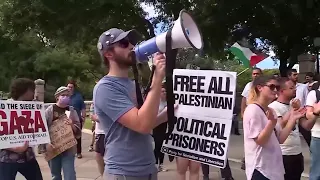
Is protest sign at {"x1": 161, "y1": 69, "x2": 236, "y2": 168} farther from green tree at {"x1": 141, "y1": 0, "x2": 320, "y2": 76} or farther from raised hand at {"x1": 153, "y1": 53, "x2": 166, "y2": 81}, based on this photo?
green tree at {"x1": 141, "y1": 0, "x2": 320, "y2": 76}

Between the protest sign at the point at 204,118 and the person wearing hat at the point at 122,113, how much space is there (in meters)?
0.49

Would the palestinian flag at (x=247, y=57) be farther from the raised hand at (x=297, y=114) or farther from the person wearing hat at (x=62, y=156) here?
the raised hand at (x=297, y=114)

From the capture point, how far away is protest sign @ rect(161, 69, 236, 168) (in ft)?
11.0

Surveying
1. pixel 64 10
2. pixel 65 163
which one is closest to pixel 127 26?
pixel 64 10

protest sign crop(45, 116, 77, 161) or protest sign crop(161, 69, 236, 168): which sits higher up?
protest sign crop(161, 69, 236, 168)

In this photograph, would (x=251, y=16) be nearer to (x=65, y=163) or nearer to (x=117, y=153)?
(x=65, y=163)

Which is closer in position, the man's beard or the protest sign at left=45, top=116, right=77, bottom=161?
the man's beard

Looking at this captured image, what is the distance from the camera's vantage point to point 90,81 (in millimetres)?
47625

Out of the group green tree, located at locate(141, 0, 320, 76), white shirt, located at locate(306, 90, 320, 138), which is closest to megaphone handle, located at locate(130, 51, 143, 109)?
white shirt, located at locate(306, 90, 320, 138)

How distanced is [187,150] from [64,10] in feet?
45.1

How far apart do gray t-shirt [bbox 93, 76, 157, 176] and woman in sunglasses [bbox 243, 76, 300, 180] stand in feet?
5.03

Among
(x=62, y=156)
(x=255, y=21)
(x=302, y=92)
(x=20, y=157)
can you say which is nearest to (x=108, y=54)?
(x=20, y=157)

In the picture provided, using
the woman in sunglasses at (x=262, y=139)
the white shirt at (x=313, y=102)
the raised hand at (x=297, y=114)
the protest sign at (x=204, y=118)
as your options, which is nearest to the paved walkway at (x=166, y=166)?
the white shirt at (x=313, y=102)

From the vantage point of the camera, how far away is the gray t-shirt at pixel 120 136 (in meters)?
2.77
